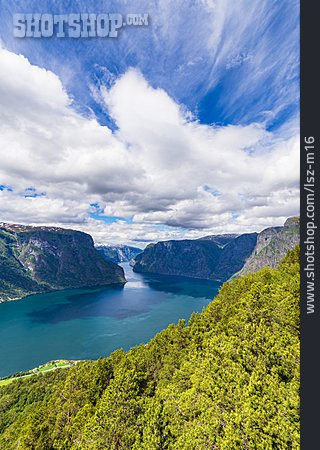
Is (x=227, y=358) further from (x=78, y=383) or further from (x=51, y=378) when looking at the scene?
(x=51, y=378)
